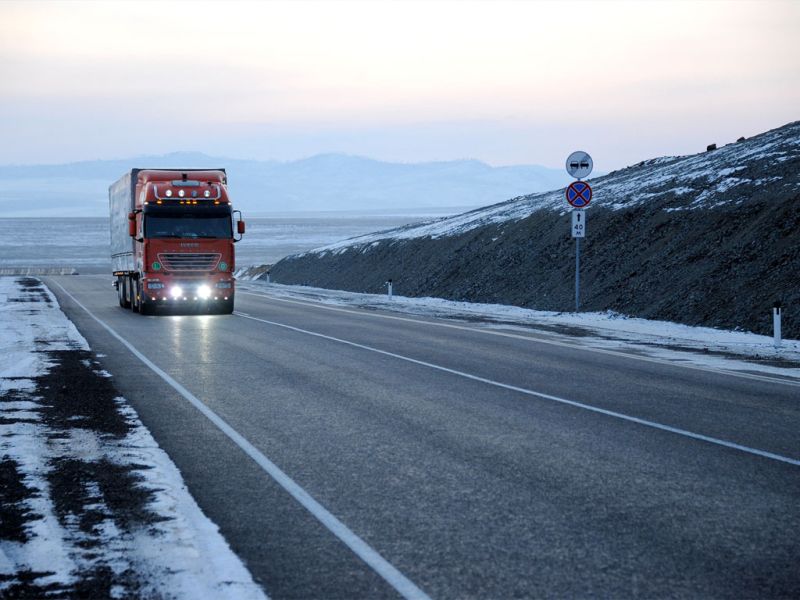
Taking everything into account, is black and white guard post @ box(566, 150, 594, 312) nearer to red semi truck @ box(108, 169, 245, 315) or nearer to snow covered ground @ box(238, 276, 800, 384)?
snow covered ground @ box(238, 276, 800, 384)

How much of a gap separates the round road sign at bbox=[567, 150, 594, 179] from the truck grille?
988cm

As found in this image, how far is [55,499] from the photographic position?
21.5ft

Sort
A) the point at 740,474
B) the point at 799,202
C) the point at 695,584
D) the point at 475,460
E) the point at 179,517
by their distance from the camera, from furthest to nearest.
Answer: the point at 799,202 < the point at 475,460 < the point at 740,474 < the point at 179,517 < the point at 695,584

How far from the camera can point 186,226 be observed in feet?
84.5

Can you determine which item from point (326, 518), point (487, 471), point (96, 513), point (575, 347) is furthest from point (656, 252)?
point (96, 513)

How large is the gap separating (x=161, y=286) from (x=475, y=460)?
63.0ft

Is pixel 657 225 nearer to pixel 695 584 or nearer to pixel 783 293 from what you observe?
pixel 783 293

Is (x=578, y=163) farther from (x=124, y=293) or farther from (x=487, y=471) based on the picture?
(x=487, y=471)

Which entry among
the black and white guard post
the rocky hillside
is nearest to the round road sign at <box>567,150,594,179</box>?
the black and white guard post

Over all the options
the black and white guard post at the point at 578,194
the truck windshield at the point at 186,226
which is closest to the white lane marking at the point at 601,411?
the black and white guard post at the point at 578,194

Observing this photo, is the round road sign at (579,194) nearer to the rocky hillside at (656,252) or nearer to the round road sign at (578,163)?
the round road sign at (578,163)

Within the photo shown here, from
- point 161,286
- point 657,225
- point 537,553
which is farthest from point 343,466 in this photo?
point 657,225

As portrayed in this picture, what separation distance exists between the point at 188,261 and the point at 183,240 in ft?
1.91

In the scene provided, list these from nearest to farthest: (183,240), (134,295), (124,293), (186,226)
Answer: (183,240) → (186,226) → (134,295) → (124,293)
